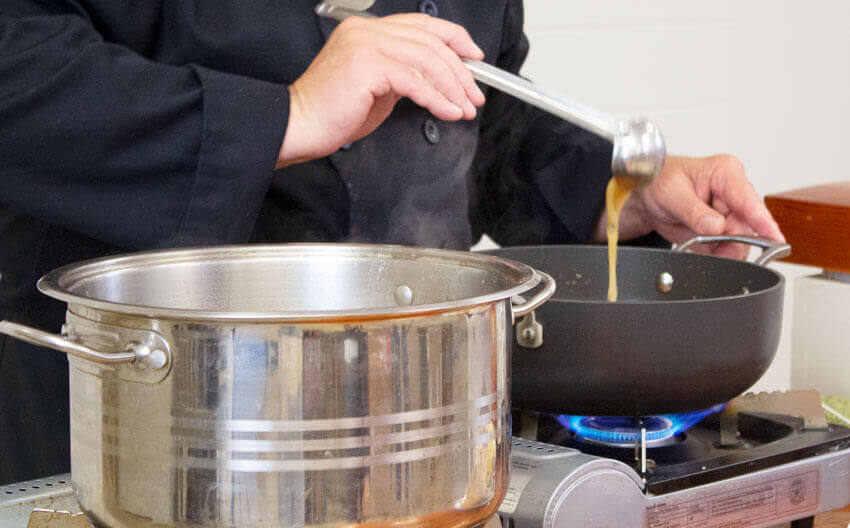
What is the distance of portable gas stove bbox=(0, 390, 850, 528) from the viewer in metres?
0.79

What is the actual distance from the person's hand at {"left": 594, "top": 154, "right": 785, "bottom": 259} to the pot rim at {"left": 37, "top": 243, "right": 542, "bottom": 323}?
578 millimetres

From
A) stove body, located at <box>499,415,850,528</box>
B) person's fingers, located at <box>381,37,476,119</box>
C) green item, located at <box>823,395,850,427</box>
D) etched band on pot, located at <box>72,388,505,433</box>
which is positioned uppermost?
person's fingers, located at <box>381,37,476,119</box>

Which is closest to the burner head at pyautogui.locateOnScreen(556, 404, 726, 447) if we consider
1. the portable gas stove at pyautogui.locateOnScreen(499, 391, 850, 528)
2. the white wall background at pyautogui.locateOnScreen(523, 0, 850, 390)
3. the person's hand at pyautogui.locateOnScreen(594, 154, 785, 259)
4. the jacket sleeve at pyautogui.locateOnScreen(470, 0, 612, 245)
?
the portable gas stove at pyautogui.locateOnScreen(499, 391, 850, 528)

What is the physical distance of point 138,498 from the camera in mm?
600

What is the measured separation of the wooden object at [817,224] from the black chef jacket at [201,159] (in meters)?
0.29

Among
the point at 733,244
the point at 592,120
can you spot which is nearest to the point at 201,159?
the point at 592,120

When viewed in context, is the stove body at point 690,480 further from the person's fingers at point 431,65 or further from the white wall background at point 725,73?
the white wall background at point 725,73

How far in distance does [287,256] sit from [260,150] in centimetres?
16

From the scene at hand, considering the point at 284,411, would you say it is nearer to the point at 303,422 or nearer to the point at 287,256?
the point at 303,422

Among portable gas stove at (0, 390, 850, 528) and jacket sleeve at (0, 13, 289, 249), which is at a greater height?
jacket sleeve at (0, 13, 289, 249)

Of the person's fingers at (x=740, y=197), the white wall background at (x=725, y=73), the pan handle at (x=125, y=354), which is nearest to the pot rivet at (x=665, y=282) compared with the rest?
the person's fingers at (x=740, y=197)

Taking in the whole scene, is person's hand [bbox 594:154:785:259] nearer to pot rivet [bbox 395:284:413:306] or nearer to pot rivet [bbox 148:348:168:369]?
pot rivet [bbox 395:284:413:306]

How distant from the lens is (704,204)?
1302mm

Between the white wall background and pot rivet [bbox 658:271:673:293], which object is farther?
the white wall background
